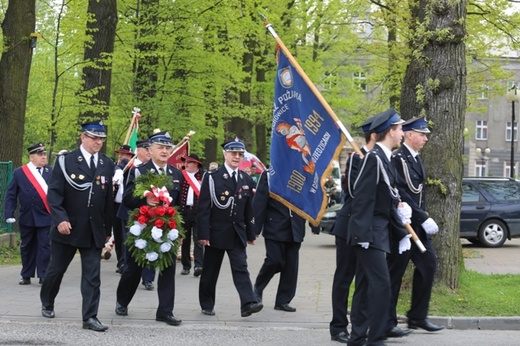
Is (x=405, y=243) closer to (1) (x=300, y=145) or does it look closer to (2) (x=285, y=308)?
(1) (x=300, y=145)

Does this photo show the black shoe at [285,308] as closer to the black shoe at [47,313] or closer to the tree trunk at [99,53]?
the black shoe at [47,313]

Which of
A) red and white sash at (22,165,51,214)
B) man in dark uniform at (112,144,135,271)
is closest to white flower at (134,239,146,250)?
man in dark uniform at (112,144,135,271)

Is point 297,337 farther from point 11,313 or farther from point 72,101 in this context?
point 72,101

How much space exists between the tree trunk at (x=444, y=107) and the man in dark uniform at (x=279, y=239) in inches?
70.3

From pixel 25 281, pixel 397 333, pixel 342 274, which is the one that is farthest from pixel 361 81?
pixel 397 333

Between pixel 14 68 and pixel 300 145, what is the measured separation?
9.09 meters

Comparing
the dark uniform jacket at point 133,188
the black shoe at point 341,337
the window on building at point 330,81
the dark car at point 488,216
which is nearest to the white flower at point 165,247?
the dark uniform jacket at point 133,188

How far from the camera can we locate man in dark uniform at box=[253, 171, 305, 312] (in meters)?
10.8

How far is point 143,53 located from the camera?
23125 millimetres

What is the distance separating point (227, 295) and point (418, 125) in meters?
4.20

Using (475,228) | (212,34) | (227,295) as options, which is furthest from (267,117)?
(227,295)

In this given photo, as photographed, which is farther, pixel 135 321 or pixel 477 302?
pixel 477 302

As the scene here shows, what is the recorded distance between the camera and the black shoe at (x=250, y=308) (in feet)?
32.9

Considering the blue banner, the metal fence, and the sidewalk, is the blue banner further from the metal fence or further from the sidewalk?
the metal fence
